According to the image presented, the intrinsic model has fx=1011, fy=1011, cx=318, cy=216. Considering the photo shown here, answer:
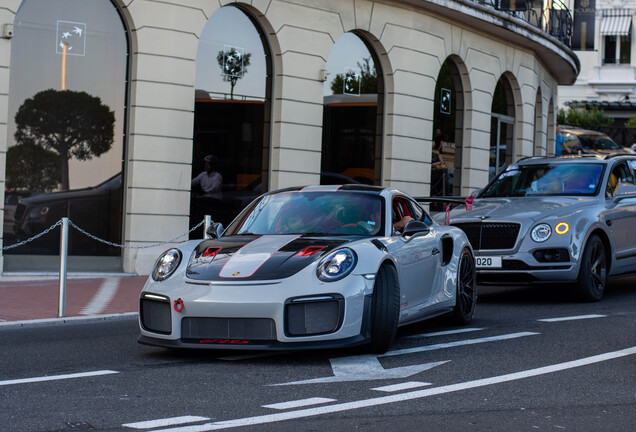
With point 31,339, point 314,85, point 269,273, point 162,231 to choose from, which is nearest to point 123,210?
point 162,231

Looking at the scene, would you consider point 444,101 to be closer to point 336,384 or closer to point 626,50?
point 336,384

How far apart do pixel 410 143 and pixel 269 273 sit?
45.2 ft

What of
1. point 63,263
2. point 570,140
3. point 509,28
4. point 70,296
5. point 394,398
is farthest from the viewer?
point 570,140

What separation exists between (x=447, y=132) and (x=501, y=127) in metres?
3.75

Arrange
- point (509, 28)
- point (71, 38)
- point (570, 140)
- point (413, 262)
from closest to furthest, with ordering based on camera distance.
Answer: point (413, 262)
point (71, 38)
point (509, 28)
point (570, 140)

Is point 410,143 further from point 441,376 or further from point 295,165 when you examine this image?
point 441,376

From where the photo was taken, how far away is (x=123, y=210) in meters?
15.4

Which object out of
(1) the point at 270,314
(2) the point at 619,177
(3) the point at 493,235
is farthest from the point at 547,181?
(1) the point at 270,314

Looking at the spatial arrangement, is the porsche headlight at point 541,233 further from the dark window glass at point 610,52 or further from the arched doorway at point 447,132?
the dark window glass at point 610,52

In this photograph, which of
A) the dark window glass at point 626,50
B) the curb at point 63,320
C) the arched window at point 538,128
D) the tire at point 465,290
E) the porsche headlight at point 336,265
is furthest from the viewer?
the dark window glass at point 626,50

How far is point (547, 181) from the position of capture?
12.7 m

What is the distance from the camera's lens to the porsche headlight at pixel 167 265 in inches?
291

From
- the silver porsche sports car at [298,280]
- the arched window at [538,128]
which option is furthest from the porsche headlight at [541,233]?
the arched window at [538,128]

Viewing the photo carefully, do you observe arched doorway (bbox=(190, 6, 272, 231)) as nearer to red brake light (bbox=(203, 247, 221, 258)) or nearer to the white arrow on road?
red brake light (bbox=(203, 247, 221, 258))
